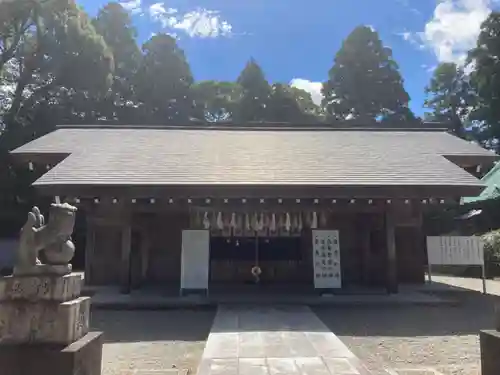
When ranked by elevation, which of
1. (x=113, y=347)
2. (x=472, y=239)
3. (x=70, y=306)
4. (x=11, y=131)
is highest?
(x=11, y=131)

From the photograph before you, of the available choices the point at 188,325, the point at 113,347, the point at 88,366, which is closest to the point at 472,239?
the point at 188,325

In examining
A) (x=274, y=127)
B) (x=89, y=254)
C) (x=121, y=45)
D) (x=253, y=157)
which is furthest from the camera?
(x=121, y=45)

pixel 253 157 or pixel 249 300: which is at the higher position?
pixel 253 157

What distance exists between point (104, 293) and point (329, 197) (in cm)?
514

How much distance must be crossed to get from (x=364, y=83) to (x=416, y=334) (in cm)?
2497

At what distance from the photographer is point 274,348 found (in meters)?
5.18

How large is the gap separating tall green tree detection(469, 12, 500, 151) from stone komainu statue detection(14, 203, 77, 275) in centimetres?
2522

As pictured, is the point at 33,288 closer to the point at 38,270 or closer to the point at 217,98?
the point at 38,270

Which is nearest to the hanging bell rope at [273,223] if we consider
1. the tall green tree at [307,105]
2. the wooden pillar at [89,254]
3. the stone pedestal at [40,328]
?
the wooden pillar at [89,254]

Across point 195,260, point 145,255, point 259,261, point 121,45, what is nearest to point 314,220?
point 259,261

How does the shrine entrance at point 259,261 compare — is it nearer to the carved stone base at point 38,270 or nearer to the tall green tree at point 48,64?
the carved stone base at point 38,270

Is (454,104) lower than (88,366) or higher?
higher

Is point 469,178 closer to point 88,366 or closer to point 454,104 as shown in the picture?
point 88,366

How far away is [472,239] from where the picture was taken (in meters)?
9.27
